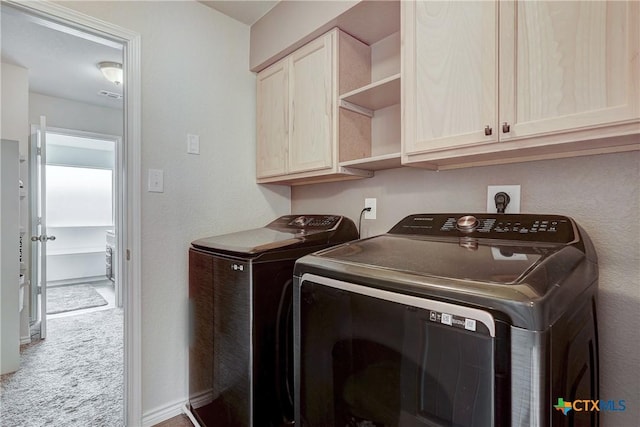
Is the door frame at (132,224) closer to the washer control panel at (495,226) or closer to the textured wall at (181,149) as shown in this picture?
the textured wall at (181,149)

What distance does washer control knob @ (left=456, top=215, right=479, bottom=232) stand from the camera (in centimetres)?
122

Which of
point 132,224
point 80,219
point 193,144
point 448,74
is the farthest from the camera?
point 80,219

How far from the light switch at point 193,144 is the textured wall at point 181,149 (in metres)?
0.03

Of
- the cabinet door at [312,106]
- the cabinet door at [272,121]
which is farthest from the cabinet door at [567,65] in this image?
the cabinet door at [272,121]

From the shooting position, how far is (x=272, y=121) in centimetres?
202

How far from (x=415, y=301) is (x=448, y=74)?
85 centimetres

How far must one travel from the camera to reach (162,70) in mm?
1781

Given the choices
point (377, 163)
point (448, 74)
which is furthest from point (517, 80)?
point (377, 163)

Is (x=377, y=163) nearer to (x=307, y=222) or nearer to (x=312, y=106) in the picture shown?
(x=312, y=106)

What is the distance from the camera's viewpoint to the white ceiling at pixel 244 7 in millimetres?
1905

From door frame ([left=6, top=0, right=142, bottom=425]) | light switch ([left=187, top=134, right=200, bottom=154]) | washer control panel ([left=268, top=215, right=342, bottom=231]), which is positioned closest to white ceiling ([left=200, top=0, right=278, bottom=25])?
door frame ([left=6, top=0, right=142, bottom=425])

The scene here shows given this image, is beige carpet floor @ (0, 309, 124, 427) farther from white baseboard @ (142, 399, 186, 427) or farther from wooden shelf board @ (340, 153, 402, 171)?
wooden shelf board @ (340, 153, 402, 171)

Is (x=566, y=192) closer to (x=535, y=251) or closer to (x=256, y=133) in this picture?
(x=535, y=251)

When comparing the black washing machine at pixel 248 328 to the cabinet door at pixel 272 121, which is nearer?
the black washing machine at pixel 248 328
